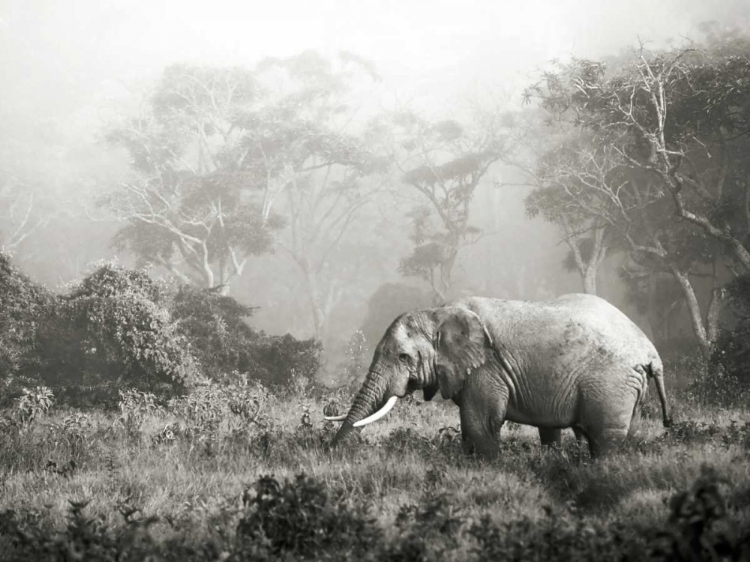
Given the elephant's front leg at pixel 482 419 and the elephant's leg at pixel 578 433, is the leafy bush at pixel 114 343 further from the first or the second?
the elephant's leg at pixel 578 433

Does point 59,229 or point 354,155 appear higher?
point 354,155

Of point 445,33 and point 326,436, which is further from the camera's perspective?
point 445,33

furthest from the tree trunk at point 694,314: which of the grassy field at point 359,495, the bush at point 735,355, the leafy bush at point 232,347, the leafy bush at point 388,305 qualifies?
the leafy bush at point 388,305

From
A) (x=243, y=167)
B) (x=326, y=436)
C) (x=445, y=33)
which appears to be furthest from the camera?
(x=445, y=33)

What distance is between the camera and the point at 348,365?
21641 millimetres

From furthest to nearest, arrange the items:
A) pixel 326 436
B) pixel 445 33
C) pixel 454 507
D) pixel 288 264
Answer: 1. pixel 445 33
2. pixel 288 264
3. pixel 326 436
4. pixel 454 507

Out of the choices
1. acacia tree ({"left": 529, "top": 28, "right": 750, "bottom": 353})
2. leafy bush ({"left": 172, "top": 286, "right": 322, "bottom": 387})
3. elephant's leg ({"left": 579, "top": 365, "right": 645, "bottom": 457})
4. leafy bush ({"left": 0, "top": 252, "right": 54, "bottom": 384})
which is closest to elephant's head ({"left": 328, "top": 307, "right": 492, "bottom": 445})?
elephant's leg ({"left": 579, "top": 365, "right": 645, "bottom": 457})

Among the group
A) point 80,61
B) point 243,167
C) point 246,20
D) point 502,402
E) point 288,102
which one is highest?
point 246,20

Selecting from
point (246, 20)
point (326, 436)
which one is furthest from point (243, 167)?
point (246, 20)

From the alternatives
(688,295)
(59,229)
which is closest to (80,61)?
(59,229)

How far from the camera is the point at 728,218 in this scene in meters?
17.8

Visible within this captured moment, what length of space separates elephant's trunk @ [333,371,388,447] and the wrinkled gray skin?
0.04 ft

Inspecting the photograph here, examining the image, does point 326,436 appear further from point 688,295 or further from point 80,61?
point 80,61

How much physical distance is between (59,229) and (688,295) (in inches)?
1662
